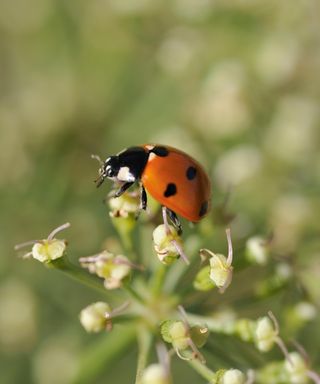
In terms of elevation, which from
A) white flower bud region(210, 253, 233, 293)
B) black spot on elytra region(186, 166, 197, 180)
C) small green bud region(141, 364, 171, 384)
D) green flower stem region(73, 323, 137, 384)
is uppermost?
black spot on elytra region(186, 166, 197, 180)

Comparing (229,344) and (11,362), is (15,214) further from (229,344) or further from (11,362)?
(229,344)

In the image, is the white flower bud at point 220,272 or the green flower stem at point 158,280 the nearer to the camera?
the white flower bud at point 220,272

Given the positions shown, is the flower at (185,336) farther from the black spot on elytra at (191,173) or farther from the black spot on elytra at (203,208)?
the black spot on elytra at (191,173)

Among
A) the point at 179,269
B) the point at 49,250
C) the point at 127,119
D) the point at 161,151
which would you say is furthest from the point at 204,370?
the point at 127,119

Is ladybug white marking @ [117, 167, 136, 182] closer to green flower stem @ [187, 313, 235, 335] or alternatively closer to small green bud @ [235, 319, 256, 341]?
green flower stem @ [187, 313, 235, 335]

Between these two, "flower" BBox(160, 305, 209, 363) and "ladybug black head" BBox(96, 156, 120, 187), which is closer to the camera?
"flower" BBox(160, 305, 209, 363)

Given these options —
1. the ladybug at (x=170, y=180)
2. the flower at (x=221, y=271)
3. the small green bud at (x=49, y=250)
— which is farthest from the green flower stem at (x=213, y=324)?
the small green bud at (x=49, y=250)

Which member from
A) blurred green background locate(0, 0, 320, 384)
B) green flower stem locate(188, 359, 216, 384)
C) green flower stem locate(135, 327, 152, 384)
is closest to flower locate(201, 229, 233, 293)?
green flower stem locate(188, 359, 216, 384)

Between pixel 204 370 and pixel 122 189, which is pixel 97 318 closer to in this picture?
pixel 204 370
